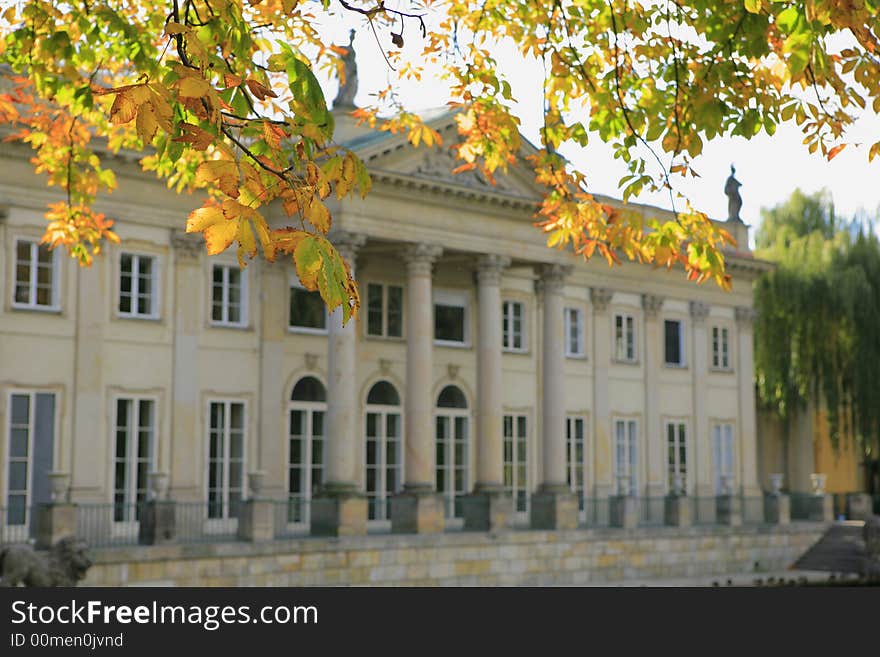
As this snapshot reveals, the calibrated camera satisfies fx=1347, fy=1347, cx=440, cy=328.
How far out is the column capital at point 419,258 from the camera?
2948cm

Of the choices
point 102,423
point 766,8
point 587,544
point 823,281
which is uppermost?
point 823,281

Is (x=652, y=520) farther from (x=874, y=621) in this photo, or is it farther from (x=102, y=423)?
(x=874, y=621)

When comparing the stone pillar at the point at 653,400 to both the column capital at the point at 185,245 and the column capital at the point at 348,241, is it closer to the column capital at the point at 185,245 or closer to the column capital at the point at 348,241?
the column capital at the point at 348,241

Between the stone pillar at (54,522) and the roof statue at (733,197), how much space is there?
976 inches

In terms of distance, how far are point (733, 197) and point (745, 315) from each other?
373 centimetres

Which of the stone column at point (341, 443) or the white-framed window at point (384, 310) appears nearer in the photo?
the stone column at point (341, 443)

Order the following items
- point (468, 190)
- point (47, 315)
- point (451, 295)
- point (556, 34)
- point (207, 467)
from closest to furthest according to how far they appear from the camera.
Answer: point (556, 34) < point (47, 315) < point (207, 467) < point (468, 190) < point (451, 295)

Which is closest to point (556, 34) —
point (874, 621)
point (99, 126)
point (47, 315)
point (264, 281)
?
point (99, 126)

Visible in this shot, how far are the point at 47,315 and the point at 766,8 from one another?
65.2 ft

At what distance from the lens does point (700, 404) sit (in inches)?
1535

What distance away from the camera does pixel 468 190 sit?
30312mm

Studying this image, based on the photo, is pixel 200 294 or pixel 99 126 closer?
pixel 99 126

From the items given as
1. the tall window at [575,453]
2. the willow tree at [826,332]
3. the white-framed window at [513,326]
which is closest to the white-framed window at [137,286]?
the white-framed window at [513,326]

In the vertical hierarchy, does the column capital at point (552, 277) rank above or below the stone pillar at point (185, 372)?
above
